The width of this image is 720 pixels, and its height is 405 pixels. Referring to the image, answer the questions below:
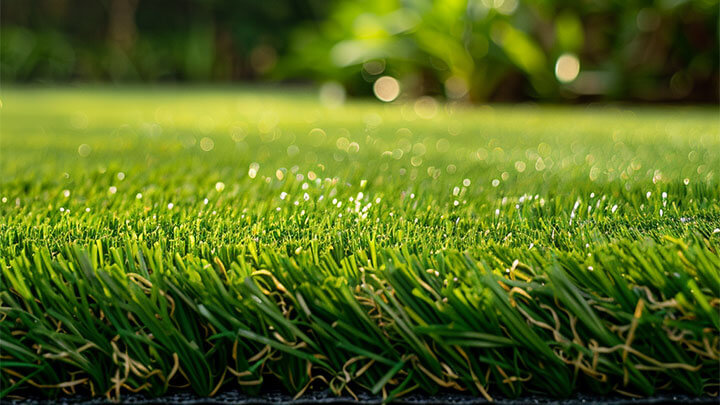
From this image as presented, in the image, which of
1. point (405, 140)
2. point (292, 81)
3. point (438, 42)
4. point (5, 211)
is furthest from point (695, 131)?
point (292, 81)

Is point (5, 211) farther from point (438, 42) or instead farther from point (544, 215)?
point (438, 42)

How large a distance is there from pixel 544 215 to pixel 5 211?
Answer: 0.90 metres

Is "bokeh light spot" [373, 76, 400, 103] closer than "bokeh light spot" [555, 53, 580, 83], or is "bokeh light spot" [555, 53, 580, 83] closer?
"bokeh light spot" [555, 53, 580, 83]

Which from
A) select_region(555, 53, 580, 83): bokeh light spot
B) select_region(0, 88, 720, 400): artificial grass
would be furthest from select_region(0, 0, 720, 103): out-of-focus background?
select_region(0, 88, 720, 400): artificial grass

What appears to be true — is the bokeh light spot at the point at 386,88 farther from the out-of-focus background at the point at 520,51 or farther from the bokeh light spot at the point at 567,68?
the bokeh light spot at the point at 567,68

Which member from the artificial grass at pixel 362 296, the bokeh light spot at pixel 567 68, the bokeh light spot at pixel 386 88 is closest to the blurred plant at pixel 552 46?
the bokeh light spot at pixel 567 68

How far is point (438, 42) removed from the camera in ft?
14.1

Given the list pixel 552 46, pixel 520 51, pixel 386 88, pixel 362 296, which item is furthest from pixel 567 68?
pixel 362 296

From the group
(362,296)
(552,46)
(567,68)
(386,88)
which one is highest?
(552,46)

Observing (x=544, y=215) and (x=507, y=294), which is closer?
(x=507, y=294)

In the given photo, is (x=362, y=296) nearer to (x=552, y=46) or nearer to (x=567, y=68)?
(x=567, y=68)

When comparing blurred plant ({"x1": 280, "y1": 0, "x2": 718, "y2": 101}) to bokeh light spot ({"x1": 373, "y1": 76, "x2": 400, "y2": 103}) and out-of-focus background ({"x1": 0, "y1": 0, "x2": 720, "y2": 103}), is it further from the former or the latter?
bokeh light spot ({"x1": 373, "y1": 76, "x2": 400, "y2": 103})

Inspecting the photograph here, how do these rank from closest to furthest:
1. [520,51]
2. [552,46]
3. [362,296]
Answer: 1. [362,296]
2. [520,51]
3. [552,46]

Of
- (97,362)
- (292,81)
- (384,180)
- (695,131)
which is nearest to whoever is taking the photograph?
(97,362)
